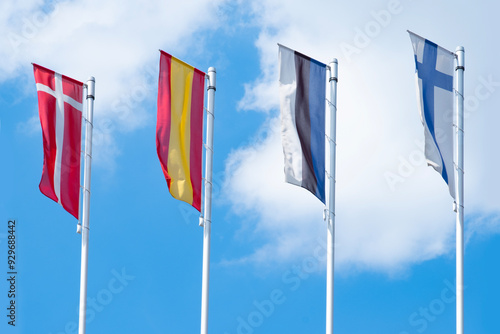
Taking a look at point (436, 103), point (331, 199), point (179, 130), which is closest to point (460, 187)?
point (436, 103)

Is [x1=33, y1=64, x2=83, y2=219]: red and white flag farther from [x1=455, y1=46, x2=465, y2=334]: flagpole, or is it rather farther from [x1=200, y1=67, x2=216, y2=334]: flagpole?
[x1=455, y1=46, x2=465, y2=334]: flagpole

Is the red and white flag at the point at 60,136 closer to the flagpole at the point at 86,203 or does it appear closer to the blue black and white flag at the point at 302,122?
the flagpole at the point at 86,203

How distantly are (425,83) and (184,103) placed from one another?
21.1 ft

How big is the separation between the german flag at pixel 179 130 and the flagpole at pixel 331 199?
11.5 feet

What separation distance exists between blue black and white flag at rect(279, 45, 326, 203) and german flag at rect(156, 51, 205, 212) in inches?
95.7

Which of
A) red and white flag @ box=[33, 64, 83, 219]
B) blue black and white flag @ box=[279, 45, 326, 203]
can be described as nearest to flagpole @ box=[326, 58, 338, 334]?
blue black and white flag @ box=[279, 45, 326, 203]

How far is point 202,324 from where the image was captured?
3497 centimetres

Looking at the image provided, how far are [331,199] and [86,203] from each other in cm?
661

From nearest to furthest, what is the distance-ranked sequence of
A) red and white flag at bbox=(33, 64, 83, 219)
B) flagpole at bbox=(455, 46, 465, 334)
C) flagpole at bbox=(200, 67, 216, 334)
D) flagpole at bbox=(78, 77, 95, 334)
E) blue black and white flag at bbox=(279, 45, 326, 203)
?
flagpole at bbox=(455, 46, 465, 334) → blue black and white flag at bbox=(279, 45, 326, 203) → flagpole at bbox=(200, 67, 216, 334) → flagpole at bbox=(78, 77, 95, 334) → red and white flag at bbox=(33, 64, 83, 219)

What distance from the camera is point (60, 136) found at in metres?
35.9

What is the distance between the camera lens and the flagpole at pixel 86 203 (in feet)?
116

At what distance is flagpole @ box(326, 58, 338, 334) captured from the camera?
1364 inches

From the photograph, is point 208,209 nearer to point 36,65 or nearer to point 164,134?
point 164,134

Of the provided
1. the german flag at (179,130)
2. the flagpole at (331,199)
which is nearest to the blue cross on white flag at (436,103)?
the flagpole at (331,199)
